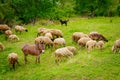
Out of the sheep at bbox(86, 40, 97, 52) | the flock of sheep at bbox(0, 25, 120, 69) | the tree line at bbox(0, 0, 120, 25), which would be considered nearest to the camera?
the flock of sheep at bbox(0, 25, 120, 69)

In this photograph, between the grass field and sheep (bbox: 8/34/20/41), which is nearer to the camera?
the grass field

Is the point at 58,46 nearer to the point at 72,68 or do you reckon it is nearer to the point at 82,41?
the point at 82,41

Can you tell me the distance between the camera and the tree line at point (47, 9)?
3641 cm

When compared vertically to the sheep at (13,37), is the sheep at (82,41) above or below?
above

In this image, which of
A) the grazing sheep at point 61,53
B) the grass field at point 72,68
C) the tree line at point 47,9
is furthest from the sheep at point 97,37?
the tree line at point 47,9

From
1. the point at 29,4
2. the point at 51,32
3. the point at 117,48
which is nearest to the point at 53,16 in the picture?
the point at 29,4

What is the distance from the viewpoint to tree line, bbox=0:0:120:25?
36.4 meters

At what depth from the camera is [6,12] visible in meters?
34.7

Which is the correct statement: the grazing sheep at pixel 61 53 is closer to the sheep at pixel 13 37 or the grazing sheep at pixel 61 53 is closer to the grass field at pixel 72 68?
the grass field at pixel 72 68

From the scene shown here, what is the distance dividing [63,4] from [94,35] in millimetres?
33347

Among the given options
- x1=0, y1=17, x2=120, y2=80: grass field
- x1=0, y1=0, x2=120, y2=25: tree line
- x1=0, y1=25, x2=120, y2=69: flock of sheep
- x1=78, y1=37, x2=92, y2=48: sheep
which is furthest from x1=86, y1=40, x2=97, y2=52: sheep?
x1=0, y1=0, x2=120, y2=25: tree line

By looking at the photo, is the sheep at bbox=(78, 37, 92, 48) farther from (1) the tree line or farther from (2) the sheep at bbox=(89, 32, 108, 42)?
(1) the tree line

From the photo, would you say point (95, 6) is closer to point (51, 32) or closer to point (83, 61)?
point (51, 32)

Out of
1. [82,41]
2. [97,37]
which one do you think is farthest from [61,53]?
[97,37]
